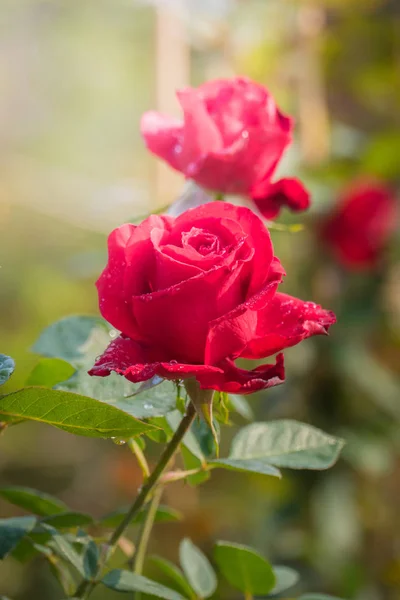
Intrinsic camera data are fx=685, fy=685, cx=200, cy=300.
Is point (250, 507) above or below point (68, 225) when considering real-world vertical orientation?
below

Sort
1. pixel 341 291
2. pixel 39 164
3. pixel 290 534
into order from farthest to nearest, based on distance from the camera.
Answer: pixel 39 164, pixel 341 291, pixel 290 534

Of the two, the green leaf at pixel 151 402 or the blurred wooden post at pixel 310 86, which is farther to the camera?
the blurred wooden post at pixel 310 86

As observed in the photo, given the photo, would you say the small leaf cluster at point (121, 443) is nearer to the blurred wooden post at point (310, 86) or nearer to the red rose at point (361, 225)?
the red rose at point (361, 225)

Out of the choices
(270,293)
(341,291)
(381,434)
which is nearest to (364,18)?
(341,291)

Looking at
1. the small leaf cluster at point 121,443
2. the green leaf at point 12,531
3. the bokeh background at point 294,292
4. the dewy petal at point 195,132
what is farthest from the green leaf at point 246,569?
the bokeh background at point 294,292

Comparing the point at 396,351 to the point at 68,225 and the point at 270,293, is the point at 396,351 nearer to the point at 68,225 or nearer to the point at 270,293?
the point at 68,225

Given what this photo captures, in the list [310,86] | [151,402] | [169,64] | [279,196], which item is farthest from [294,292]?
[151,402]

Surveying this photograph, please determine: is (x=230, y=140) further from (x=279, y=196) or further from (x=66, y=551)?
(x=66, y=551)
